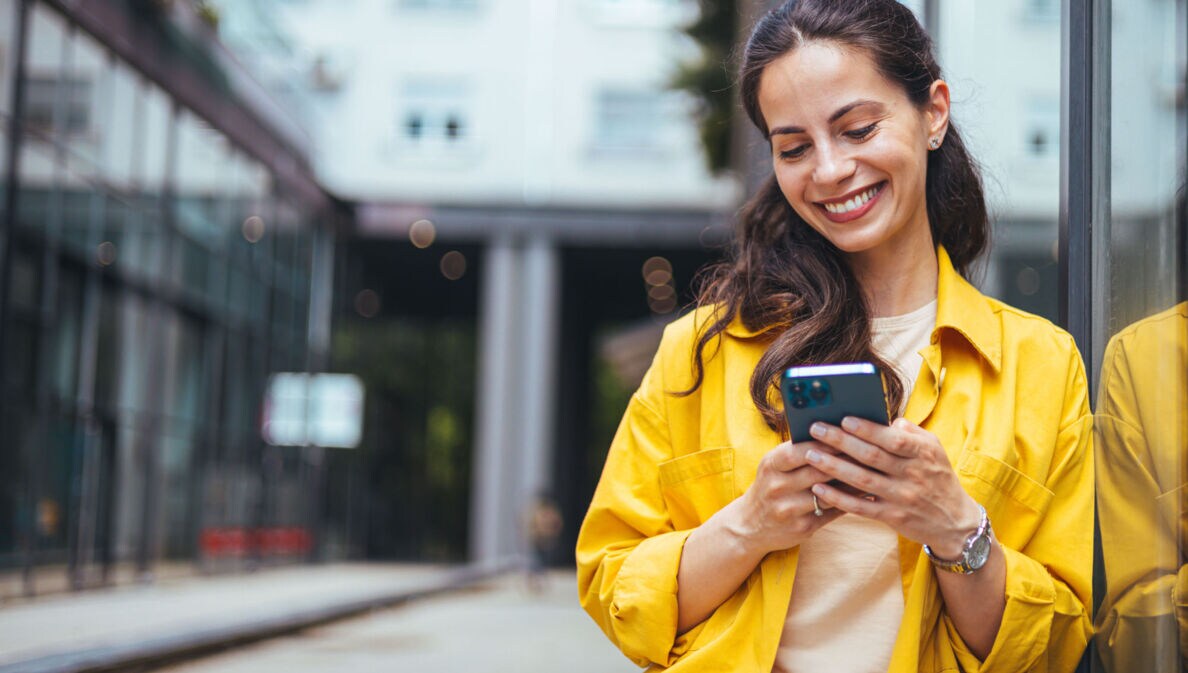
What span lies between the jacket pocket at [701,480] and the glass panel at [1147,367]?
0.60 m

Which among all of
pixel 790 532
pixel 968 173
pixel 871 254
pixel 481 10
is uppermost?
pixel 481 10

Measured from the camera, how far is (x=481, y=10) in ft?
100.0

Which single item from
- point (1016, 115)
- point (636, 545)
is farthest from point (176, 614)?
point (636, 545)

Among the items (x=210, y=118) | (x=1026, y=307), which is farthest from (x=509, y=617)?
(x=1026, y=307)

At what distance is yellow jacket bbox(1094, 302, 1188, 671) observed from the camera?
196 centimetres

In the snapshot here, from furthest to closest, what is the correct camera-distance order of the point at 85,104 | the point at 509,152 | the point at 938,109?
the point at 509,152
the point at 85,104
the point at 938,109

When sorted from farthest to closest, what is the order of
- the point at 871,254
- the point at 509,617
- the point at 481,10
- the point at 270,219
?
the point at 481,10 → the point at 270,219 → the point at 509,617 → the point at 871,254

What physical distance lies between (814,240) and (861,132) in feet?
0.82

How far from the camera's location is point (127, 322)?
19078mm

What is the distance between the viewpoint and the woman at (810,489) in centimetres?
197

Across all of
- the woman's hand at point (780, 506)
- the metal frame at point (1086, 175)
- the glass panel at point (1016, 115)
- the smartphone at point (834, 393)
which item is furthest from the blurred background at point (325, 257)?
the smartphone at point (834, 393)

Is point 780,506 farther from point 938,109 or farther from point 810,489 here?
point 938,109

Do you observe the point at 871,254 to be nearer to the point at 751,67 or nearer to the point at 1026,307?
the point at 751,67

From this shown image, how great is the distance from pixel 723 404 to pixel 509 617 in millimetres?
14758
